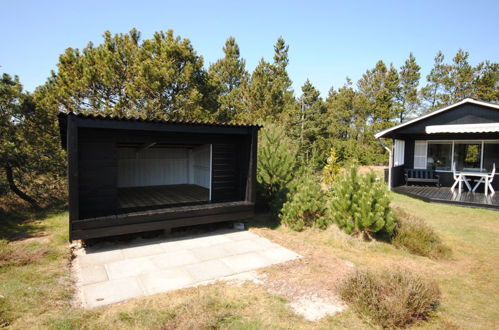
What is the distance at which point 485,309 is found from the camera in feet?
11.0

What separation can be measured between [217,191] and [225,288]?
10.3 ft

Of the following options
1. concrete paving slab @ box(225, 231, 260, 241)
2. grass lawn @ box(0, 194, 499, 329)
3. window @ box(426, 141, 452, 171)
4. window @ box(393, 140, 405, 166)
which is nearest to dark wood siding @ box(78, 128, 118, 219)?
grass lawn @ box(0, 194, 499, 329)

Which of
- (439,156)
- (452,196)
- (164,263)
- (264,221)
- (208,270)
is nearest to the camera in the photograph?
(208,270)

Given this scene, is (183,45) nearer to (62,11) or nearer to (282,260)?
(62,11)

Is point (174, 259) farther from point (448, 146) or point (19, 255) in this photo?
point (448, 146)

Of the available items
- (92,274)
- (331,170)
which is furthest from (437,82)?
(92,274)

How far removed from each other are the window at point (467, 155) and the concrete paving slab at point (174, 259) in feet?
38.8

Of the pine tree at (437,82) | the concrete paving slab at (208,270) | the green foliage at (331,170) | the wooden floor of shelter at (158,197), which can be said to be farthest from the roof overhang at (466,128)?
the pine tree at (437,82)

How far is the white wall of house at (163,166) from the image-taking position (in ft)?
30.4

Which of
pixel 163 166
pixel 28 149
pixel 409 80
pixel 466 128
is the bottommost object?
pixel 163 166

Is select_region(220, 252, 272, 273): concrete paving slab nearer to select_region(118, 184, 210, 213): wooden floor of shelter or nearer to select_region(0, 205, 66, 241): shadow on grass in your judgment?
select_region(118, 184, 210, 213): wooden floor of shelter

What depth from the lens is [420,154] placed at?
12938 mm

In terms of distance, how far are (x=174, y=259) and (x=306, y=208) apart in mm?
3097

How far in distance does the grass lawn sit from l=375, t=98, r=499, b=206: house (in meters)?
5.20
